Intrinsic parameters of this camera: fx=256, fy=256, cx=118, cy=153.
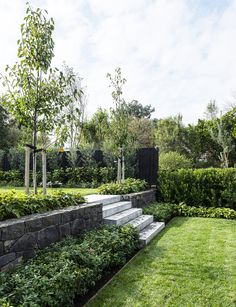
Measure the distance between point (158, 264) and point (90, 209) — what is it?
132 centimetres

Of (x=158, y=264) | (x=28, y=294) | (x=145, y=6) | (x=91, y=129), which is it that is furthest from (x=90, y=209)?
(x=91, y=129)

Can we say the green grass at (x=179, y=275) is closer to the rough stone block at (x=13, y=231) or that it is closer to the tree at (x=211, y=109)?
the rough stone block at (x=13, y=231)

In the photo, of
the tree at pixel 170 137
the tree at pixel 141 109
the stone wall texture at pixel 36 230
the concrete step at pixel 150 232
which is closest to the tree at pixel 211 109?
the tree at pixel 170 137

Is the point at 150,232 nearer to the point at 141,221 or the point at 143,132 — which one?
the point at 141,221

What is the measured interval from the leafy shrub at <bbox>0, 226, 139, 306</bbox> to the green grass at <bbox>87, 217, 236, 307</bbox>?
8.7 inches

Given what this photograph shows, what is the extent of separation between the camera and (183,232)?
512cm

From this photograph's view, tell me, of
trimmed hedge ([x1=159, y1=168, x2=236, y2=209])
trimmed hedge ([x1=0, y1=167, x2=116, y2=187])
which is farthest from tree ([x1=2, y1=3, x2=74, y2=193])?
trimmed hedge ([x1=0, y1=167, x2=116, y2=187])

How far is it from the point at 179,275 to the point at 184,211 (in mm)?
3948

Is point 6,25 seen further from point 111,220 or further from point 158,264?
point 158,264

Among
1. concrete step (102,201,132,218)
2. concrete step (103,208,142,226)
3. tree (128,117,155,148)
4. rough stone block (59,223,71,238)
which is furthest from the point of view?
tree (128,117,155,148)

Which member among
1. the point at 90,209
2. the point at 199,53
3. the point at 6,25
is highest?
the point at 199,53

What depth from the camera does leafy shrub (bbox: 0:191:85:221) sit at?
2998mm

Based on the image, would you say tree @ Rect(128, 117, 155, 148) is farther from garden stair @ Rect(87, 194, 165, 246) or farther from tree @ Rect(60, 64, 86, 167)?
garden stair @ Rect(87, 194, 165, 246)

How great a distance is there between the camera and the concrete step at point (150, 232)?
14.1 ft
